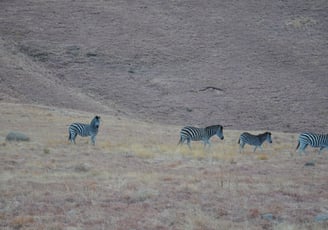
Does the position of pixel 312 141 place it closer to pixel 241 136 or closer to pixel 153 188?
pixel 241 136

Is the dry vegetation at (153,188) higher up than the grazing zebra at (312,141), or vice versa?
the grazing zebra at (312,141)

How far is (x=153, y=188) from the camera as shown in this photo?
14664 millimetres

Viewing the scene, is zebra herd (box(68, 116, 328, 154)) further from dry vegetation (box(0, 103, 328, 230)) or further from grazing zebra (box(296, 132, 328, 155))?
dry vegetation (box(0, 103, 328, 230))

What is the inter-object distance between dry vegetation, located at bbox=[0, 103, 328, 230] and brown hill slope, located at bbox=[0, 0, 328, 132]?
28954 millimetres

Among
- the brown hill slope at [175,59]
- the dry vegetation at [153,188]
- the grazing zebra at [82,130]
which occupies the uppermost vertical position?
the brown hill slope at [175,59]

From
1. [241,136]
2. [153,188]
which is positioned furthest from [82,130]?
[153,188]

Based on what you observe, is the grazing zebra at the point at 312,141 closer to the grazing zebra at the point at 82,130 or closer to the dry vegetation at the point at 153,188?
the dry vegetation at the point at 153,188

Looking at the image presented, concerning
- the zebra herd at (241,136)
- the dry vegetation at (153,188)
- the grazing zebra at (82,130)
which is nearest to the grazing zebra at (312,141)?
the zebra herd at (241,136)

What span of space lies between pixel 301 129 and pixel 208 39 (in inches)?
1311

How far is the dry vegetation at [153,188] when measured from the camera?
11430 mm

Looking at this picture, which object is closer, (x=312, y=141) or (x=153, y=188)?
(x=153, y=188)

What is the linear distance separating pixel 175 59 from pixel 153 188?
2316 inches

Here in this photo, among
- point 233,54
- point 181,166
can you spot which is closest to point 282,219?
point 181,166

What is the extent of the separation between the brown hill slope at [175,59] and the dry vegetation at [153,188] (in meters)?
29.0
